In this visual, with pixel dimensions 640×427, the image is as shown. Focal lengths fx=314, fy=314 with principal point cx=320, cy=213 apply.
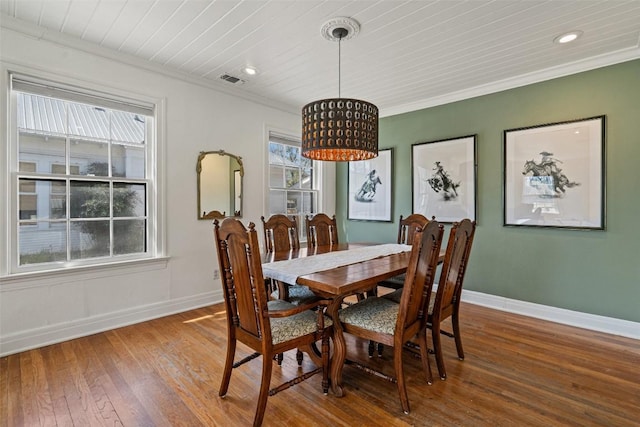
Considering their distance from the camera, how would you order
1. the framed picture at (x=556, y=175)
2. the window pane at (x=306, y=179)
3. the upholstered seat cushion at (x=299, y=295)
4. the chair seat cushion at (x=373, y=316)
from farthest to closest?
the window pane at (x=306, y=179)
the framed picture at (x=556, y=175)
the upholstered seat cushion at (x=299, y=295)
the chair seat cushion at (x=373, y=316)

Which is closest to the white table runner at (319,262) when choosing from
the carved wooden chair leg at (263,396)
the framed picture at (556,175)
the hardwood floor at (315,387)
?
the carved wooden chair leg at (263,396)

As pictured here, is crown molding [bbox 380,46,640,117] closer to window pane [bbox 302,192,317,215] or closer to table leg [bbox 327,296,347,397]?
window pane [bbox 302,192,317,215]

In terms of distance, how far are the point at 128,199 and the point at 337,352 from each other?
2.57 metres

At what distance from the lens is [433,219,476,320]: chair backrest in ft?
6.78

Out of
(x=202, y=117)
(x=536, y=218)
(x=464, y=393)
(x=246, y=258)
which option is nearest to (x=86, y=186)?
(x=202, y=117)

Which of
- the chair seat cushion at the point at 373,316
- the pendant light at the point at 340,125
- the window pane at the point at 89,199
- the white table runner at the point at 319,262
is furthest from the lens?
the window pane at the point at 89,199

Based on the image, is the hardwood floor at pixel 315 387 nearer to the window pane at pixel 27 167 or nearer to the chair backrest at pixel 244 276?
the chair backrest at pixel 244 276

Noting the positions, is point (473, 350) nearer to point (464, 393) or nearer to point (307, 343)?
point (464, 393)

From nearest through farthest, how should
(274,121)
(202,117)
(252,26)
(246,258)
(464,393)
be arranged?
(246,258)
(464,393)
(252,26)
(202,117)
(274,121)

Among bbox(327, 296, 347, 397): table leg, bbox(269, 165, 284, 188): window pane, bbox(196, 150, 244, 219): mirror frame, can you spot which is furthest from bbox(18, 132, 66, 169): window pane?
bbox(327, 296, 347, 397): table leg

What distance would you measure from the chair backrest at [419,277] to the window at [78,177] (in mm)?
2725

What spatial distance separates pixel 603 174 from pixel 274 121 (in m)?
3.73

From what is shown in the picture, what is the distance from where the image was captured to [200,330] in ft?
9.75

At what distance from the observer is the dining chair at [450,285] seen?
6.84 ft
